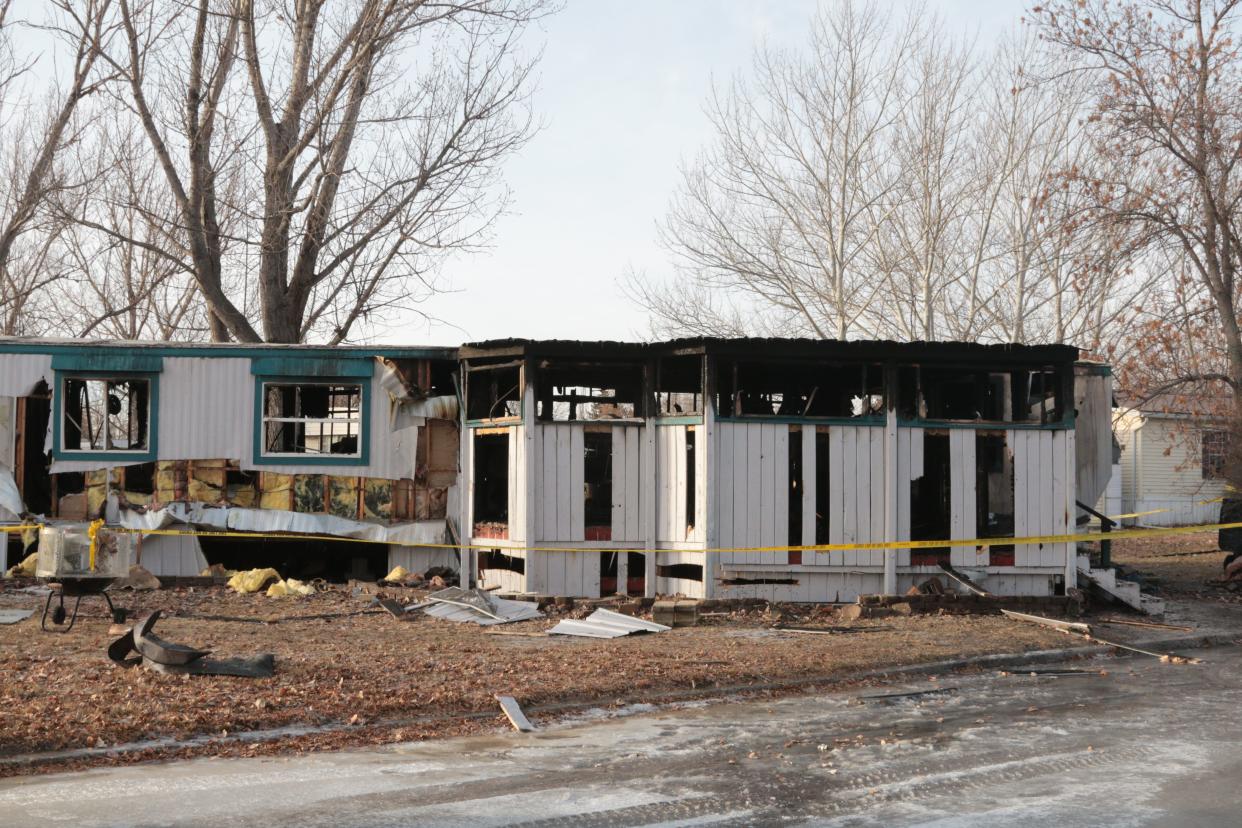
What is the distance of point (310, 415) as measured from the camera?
21.8 metres

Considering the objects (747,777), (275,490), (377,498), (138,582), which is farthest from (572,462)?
(747,777)

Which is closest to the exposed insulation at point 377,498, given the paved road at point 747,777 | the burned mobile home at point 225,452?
the burned mobile home at point 225,452

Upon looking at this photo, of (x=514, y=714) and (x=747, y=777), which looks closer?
(x=747, y=777)

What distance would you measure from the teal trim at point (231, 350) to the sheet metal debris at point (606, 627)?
588 cm

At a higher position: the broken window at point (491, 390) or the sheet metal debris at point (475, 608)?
the broken window at point (491, 390)

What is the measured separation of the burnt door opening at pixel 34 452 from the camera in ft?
64.8

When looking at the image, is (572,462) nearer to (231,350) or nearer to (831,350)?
(831,350)

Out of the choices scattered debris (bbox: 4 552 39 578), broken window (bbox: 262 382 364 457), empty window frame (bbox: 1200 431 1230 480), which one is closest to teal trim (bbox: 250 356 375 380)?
broken window (bbox: 262 382 364 457)

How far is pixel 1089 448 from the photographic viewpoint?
Result: 19.7 metres

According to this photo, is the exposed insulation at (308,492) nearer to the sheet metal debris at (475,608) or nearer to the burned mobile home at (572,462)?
the burned mobile home at (572,462)

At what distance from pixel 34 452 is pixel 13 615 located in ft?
18.4

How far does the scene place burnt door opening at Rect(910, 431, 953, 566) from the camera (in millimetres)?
17594

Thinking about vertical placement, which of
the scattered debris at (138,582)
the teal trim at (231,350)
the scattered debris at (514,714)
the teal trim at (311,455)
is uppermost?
the teal trim at (231,350)

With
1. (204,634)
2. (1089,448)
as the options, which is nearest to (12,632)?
(204,634)
